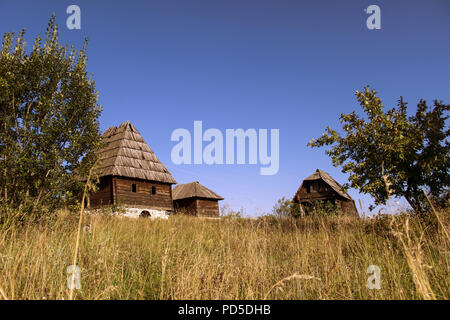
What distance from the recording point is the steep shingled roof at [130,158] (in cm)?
2344

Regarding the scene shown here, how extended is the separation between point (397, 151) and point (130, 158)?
20.5m

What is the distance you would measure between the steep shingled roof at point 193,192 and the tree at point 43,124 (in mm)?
26688

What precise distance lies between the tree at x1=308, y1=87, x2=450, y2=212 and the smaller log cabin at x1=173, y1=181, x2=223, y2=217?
25.3m

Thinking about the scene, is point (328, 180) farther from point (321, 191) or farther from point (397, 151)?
point (397, 151)

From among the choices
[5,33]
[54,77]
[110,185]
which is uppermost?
[5,33]

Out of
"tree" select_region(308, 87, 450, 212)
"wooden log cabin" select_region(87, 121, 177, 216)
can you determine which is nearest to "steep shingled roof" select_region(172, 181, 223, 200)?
A: "wooden log cabin" select_region(87, 121, 177, 216)

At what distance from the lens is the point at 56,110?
858cm

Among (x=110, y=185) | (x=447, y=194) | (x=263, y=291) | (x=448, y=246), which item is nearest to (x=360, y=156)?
(x=447, y=194)

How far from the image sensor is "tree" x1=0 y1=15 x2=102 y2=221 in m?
7.61

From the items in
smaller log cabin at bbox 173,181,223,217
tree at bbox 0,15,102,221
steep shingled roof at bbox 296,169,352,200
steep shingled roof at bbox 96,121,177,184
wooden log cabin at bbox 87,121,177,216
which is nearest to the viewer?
tree at bbox 0,15,102,221

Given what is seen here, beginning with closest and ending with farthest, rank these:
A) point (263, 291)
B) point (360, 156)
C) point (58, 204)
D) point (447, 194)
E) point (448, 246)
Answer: point (263, 291)
point (448, 246)
point (58, 204)
point (447, 194)
point (360, 156)

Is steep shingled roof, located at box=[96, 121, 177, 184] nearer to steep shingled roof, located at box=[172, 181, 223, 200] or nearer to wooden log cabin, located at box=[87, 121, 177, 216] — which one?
wooden log cabin, located at box=[87, 121, 177, 216]
